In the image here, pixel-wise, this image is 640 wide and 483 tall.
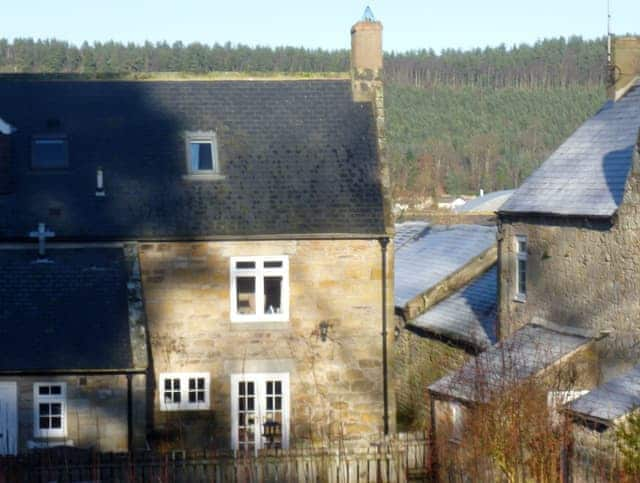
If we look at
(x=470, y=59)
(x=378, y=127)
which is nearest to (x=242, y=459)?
(x=378, y=127)

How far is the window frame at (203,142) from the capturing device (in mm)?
25938

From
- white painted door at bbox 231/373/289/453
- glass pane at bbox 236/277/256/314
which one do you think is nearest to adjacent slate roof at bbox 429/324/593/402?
white painted door at bbox 231/373/289/453

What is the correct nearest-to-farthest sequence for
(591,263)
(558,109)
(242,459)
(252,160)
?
(242,459), (591,263), (252,160), (558,109)

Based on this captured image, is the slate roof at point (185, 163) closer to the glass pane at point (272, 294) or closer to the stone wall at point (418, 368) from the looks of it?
the glass pane at point (272, 294)

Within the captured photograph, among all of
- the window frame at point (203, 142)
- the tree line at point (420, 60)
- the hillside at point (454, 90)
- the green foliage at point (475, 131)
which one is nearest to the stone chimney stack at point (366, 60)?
the window frame at point (203, 142)

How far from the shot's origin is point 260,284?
2470cm

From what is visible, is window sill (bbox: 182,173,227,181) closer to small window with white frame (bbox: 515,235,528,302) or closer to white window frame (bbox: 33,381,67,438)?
white window frame (bbox: 33,381,67,438)

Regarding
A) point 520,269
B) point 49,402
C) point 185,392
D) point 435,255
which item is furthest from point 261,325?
point 435,255

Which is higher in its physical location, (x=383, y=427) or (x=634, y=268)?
(x=634, y=268)

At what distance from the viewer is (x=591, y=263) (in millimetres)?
22094

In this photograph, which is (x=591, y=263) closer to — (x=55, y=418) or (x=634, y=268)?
(x=634, y=268)

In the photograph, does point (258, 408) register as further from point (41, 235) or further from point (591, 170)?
point (591, 170)

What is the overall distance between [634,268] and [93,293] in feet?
34.3

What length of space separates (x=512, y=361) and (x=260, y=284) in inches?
244
